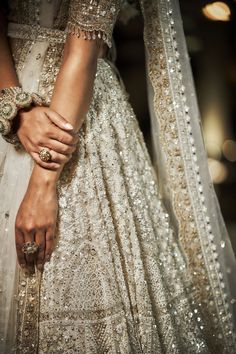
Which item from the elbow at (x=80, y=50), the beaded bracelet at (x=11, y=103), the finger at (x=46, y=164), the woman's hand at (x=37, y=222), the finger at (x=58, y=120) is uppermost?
the elbow at (x=80, y=50)

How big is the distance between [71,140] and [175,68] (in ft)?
1.18

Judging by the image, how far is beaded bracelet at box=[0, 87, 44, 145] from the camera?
0.76 m

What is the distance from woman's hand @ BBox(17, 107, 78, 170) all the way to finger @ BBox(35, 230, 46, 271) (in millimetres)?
121

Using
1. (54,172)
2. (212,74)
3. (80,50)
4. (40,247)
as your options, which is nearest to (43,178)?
(54,172)

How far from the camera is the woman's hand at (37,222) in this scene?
0.74 m

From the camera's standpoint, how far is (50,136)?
29.6 inches

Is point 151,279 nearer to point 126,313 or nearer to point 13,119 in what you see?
point 126,313

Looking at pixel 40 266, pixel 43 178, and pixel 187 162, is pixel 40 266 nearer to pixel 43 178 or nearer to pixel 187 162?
pixel 43 178

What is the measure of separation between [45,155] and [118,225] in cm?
21

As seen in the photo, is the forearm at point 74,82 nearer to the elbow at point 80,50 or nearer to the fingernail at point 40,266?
the elbow at point 80,50

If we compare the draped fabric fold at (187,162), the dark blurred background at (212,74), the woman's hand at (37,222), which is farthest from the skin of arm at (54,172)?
the dark blurred background at (212,74)

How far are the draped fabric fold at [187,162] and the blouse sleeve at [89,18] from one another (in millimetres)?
224

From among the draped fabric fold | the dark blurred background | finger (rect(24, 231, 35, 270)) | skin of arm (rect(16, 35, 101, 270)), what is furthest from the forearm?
the dark blurred background

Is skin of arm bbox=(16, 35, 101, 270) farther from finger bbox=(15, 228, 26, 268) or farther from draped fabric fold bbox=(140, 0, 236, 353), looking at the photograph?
draped fabric fold bbox=(140, 0, 236, 353)
